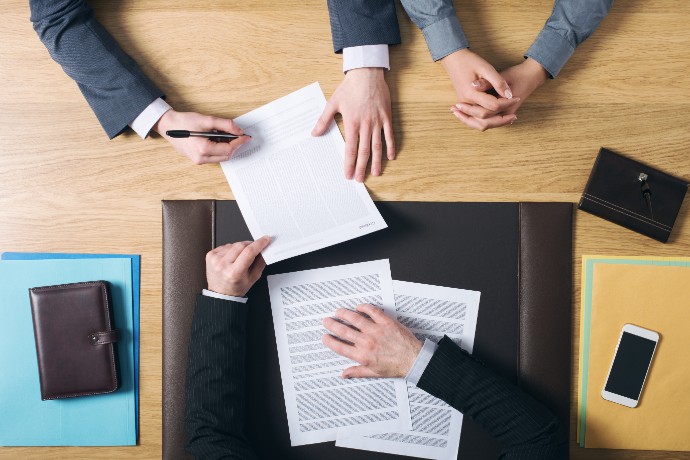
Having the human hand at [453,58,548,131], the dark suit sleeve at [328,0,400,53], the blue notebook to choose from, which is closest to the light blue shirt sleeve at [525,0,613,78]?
the human hand at [453,58,548,131]

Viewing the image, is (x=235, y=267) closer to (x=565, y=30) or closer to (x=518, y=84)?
(x=518, y=84)

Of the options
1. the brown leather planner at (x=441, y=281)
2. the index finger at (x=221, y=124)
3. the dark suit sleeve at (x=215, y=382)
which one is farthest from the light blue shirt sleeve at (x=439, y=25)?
the dark suit sleeve at (x=215, y=382)

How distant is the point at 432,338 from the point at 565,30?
2.00 ft

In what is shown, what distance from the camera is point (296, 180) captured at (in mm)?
1019

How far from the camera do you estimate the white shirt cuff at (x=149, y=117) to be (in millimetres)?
1001

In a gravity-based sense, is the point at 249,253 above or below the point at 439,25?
below

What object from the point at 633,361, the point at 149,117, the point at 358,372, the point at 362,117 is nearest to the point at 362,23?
the point at 362,117

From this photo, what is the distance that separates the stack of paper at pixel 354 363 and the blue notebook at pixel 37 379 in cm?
29

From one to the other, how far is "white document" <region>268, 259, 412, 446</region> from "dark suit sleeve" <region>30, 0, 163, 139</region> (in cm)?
41

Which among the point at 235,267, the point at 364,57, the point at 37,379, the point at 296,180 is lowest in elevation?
the point at 37,379

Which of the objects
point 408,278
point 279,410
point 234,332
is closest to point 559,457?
point 408,278

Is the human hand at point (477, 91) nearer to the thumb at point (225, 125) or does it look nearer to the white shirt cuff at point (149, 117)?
the thumb at point (225, 125)

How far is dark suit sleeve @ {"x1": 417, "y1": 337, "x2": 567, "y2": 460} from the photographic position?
3.04 ft

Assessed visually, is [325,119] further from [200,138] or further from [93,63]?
[93,63]
